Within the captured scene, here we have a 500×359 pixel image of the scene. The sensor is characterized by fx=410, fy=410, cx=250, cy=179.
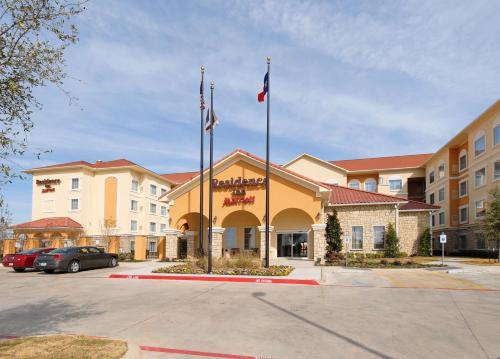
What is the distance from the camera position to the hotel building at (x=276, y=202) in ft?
91.2

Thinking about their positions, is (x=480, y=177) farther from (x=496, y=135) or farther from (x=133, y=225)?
(x=133, y=225)

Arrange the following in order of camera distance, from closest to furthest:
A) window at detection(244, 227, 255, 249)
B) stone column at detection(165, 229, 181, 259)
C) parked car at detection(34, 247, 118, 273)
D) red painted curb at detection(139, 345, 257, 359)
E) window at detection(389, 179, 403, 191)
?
red painted curb at detection(139, 345, 257, 359) < parked car at detection(34, 247, 118, 273) < stone column at detection(165, 229, 181, 259) < window at detection(244, 227, 255, 249) < window at detection(389, 179, 403, 191)

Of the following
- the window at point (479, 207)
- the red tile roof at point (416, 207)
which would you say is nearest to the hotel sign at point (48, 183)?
the red tile roof at point (416, 207)

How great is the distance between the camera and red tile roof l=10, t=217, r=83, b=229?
148 ft

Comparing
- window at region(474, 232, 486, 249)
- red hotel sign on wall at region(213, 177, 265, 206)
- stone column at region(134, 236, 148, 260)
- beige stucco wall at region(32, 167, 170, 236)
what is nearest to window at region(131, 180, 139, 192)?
beige stucco wall at region(32, 167, 170, 236)

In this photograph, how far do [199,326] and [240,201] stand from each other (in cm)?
1870

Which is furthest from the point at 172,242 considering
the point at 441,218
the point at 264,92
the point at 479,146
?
the point at 441,218

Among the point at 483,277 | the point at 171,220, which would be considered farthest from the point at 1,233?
the point at 483,277

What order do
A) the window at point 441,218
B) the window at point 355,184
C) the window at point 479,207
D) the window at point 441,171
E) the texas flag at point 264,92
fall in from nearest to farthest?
1. the texas flag at point 264,92
2. the window at point 479,207
3. the window at point 441,218
4. the window at point 441,171
5. the window at point 355,184

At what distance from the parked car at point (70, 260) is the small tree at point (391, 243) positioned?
1984cm

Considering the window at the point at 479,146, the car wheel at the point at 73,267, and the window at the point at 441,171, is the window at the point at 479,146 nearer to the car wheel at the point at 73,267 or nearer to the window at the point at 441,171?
the window at the point at 441,171

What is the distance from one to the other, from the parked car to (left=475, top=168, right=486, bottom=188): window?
1262 inches

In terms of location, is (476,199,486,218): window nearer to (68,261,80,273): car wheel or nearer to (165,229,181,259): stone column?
(165,229,181,259): stone column

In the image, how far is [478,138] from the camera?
37.5 meters
